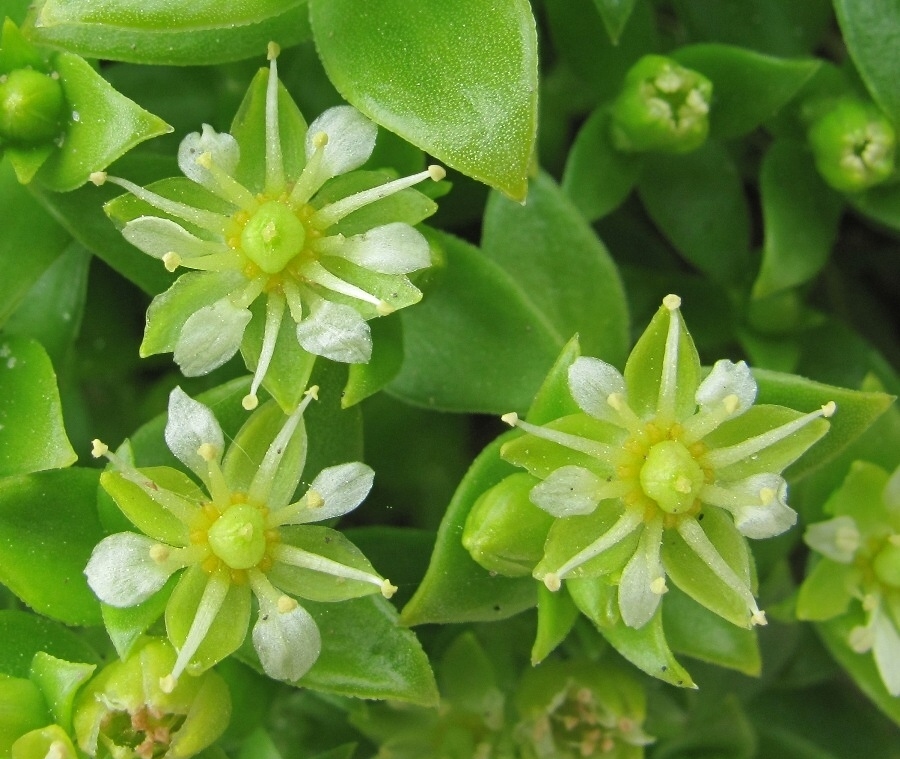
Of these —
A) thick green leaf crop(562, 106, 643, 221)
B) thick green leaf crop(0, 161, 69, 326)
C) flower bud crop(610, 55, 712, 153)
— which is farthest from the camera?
thick green leaf crop(562, 106, 643, 221)

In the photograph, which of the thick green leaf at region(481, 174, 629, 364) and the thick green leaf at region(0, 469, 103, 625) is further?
the thick green leaf at region(481, 174, 629, 364)

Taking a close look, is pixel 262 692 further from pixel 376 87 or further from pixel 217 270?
pixel 376 87

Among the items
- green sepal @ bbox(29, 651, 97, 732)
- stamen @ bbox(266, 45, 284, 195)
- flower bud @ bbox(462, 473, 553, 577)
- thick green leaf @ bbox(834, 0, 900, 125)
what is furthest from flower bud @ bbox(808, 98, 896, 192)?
green sepal @ bbox(29, 651, 97, 732)

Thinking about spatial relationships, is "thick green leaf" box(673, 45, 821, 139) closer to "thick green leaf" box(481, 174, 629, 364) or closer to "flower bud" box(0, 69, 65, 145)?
"thick green leaf" box(481, 174, 629, 364)

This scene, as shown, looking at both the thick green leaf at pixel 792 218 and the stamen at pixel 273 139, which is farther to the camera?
the thick green leaf at pixel 792 218

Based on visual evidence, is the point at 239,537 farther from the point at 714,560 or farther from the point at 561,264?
the point at 561,264

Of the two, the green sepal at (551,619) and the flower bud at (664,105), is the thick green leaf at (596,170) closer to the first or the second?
the flower bud at (664,105)

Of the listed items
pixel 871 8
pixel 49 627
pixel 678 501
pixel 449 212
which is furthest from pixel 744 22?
pixel 49 627

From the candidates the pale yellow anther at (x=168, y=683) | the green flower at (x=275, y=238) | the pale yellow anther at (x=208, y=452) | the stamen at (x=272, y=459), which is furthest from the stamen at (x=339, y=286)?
the pale yellow anther at (x=168, y=683)
